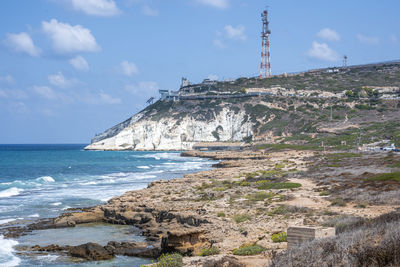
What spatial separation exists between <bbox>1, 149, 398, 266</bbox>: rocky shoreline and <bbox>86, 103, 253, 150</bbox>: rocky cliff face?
84.9 m

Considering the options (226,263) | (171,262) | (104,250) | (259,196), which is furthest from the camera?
(259,196)

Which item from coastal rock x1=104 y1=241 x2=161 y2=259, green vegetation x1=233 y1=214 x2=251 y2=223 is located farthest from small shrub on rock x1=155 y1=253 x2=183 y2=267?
green vegetation x1=233 y1=214 x2=251 y2=223

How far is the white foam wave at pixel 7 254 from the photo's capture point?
51.6 ft

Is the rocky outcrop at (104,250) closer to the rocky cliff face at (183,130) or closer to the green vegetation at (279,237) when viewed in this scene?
the green vegetation at (279,237)

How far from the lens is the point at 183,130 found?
11831cm

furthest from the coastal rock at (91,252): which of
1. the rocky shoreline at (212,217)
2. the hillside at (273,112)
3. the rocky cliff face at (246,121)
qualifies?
the rocky cliff face at (246,121)

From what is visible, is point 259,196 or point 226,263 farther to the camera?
point 259,196

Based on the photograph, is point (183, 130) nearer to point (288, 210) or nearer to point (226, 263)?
point (288, 210)

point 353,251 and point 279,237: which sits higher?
point 353,251

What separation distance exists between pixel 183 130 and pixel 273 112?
81.5 feet

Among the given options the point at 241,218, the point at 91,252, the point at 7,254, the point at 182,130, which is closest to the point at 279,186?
the point at 241,218

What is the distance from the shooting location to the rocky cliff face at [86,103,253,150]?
383 ft

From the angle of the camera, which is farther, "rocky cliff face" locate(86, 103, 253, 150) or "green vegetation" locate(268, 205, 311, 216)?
"rocky cliff face" locate(86, 103, 253, 150)

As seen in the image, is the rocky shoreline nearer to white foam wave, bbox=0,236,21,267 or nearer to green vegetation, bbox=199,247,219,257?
green vegetation, bbox=199,247,219,257
